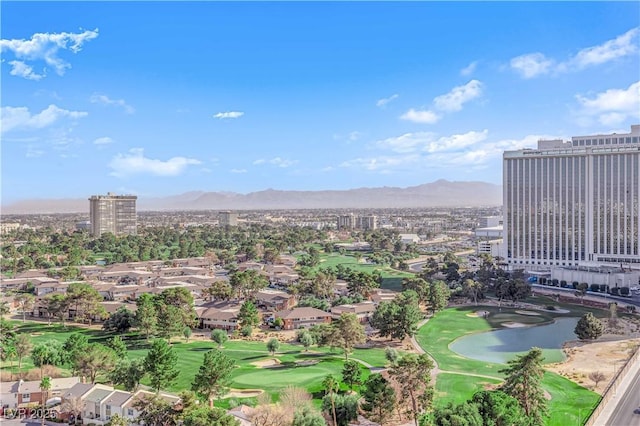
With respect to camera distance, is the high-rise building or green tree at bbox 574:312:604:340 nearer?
green tree at bbox 574:312:604:340

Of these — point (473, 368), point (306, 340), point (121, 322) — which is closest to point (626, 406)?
point (473, 368)

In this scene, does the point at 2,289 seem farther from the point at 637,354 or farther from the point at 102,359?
the point at 637,354

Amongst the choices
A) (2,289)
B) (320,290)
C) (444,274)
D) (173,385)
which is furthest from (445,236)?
(173,385)

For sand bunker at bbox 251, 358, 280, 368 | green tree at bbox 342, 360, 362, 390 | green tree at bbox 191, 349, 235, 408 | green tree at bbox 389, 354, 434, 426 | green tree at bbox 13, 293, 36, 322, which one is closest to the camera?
green tree at bbox 389, 354, 434, 426

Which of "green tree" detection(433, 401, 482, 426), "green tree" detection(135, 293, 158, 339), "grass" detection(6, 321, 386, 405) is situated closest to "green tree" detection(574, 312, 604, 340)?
"grass" detection(6, 321, 386, 405)

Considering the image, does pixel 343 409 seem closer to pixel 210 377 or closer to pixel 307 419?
pixel 307 419

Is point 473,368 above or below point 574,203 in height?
below

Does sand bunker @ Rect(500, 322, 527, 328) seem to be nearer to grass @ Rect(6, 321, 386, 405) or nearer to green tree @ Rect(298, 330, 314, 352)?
grass @ Rect(6, 321, 386, 405)

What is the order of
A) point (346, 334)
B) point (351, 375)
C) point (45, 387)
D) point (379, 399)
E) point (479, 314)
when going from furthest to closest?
1. point (479, 314)
2. point (346, 334)
3. point (351, 375)
4. point (45, 387)
5. point (379, 399)

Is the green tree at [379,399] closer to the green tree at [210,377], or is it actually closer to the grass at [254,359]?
the grass at [254,359]
